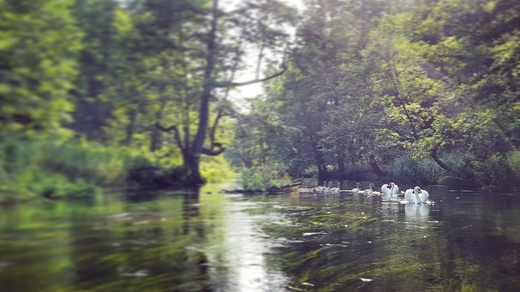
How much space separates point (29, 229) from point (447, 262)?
6.53 m

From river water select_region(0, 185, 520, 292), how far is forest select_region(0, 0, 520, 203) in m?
3.65

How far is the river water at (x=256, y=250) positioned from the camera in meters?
4.48

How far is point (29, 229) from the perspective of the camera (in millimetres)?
7516

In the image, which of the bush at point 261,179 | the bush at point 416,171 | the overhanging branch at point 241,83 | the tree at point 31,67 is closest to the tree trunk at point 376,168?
the bush at point 416,171

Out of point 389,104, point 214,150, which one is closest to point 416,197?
point 214,150

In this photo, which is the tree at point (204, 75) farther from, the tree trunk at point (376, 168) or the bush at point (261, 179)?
the tree trunk at point (376, 168)

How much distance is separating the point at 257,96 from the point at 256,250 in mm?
17505

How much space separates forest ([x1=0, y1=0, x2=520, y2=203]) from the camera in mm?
12516

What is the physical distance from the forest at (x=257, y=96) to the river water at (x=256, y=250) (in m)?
3.65

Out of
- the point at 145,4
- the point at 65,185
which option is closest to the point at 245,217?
the point at 65,185

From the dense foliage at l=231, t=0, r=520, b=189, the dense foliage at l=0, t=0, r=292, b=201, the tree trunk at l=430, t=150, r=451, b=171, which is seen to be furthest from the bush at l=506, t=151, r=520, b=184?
the dense foliage at l=0, t=0, r=292, b=201

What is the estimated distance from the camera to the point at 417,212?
1123 cm

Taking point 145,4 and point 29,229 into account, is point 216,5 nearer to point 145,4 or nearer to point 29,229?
point 145,4

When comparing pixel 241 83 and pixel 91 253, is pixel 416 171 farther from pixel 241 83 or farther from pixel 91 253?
pixel 91 253
